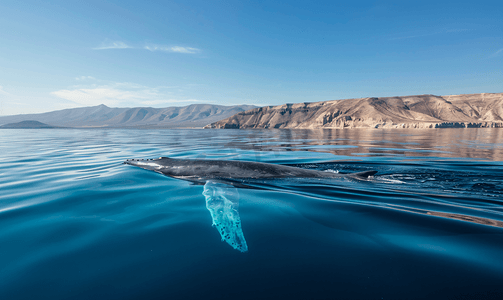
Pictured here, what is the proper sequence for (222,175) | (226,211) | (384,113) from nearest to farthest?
1. (226,211)
2. (222,175)
3. (384,113)

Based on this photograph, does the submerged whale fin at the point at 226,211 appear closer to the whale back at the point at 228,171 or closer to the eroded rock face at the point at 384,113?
the whale back at the point at 228,171

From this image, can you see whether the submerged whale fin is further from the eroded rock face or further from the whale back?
the eroded rock face

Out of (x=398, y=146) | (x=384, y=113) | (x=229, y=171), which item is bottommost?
(x=398, y=146)

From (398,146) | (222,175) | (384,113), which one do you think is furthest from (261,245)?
(384,113)

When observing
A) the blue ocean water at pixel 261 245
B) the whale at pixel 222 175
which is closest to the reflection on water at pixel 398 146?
the whale at pixel 222 175

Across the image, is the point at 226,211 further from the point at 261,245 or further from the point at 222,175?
the point at 222,175

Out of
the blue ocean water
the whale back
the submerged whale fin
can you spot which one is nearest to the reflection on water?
the whale back

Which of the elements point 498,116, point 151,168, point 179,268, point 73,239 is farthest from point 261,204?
point 498,116
